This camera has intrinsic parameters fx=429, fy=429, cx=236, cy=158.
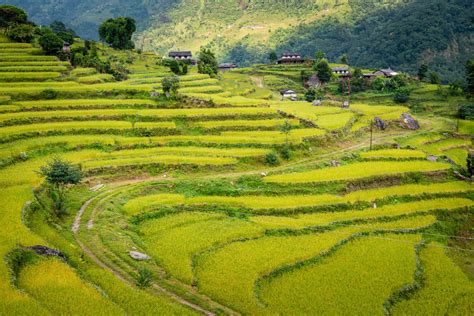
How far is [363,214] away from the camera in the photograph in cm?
2667

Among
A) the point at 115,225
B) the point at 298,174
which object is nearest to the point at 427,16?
the point at 298,174

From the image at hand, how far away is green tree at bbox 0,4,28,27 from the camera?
5664 cm

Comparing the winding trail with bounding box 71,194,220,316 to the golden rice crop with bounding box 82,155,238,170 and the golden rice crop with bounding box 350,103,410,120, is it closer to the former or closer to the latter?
the golden rice crop with bounding box 82,155,238,170

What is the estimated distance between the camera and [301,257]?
2014cm

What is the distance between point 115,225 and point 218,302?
803cm

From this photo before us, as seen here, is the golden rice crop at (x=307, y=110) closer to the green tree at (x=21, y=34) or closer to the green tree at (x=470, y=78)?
the green tree at (x=470, y=78)

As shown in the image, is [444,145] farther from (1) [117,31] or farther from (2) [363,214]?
(1) [117,31]

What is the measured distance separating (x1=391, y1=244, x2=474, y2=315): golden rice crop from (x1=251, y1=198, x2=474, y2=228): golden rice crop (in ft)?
14.8

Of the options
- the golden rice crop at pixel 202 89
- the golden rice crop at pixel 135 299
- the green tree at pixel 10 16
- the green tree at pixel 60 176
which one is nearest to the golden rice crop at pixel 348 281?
the golden rice crop at pixel 135 299

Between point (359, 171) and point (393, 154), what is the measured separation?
6821 mm

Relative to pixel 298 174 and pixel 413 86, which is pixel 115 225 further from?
pixel 413 86

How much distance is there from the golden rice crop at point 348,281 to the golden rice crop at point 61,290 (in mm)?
6327

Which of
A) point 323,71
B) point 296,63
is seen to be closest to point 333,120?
point 323,71

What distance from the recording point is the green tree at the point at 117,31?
7012 cm
